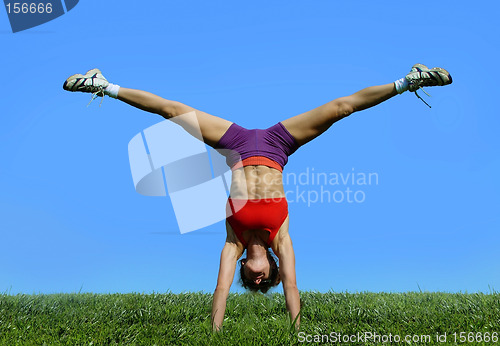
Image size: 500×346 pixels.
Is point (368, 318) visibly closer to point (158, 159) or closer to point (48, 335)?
point (158, 159)

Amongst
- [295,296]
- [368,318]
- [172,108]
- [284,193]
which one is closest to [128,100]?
[172,108]

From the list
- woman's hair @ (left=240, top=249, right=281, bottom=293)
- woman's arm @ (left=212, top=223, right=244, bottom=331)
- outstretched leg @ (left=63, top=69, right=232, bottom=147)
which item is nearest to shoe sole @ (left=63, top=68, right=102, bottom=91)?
outstretched leg @ (left=63, top=69, right=232, bottom=147)

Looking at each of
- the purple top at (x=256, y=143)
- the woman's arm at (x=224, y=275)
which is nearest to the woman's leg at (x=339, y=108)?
the purple top at (x=256, y=143)

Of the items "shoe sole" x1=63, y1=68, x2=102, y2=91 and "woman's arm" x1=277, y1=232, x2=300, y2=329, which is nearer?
"woman's arm" x1=277, y1=232, x2=300, y2=329

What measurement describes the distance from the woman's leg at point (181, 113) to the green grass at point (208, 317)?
240cm

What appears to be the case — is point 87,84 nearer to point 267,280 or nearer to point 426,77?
point 267,280

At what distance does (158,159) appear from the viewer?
21.1 ft

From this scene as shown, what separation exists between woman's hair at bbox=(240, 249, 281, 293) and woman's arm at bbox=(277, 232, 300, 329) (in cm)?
38

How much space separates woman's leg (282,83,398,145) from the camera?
574cm

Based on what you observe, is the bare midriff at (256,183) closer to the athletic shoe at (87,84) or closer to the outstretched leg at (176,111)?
the outstretched leg at (176,111)

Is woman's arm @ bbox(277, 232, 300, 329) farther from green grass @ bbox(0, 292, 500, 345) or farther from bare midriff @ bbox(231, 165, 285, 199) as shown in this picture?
bare midriff @ bbox(231, 165, 285, 199)

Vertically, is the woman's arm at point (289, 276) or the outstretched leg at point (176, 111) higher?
the outstretched leg at point (176, 111)

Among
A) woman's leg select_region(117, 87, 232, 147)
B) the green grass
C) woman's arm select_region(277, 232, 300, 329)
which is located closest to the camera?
woman's arm select_region(277, 232, 300, 329)

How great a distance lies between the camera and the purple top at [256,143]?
5.76 meters
